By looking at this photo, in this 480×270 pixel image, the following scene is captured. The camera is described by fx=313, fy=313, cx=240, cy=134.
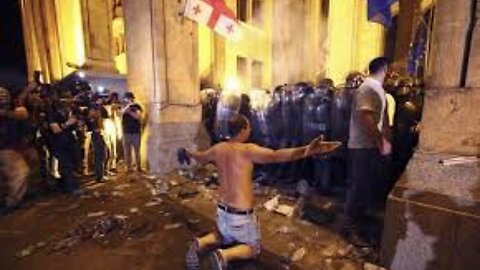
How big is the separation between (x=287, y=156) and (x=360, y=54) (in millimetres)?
9332

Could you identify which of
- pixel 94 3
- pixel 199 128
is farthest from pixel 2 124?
pixel 94 3

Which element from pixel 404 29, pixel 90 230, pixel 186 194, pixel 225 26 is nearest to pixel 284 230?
pixel 186 194

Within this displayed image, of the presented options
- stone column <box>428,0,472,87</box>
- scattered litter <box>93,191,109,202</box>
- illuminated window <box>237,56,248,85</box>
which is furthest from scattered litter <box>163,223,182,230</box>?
illuminated window <box>237,56,248,85</box>

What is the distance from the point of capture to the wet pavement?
3707mm

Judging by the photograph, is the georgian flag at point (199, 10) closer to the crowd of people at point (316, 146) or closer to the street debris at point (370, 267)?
the crowd of people at point (316, 146)

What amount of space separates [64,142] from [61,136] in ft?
0.43

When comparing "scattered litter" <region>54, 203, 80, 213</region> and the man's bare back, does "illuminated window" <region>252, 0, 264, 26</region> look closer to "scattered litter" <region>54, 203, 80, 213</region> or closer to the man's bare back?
"scattered litter" <region>54, 203, 80, 213</region>

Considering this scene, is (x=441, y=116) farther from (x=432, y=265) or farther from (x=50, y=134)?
(x=50, y=134)

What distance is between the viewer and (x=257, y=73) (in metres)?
18.3

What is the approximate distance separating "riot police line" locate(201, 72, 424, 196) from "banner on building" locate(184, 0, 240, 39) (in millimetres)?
1599

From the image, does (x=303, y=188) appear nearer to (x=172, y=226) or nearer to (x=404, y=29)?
(x=172, y=226)

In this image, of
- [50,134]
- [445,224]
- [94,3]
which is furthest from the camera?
[94,3]

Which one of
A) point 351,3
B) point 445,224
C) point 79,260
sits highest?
point 351,3

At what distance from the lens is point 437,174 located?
3029 millimetres
